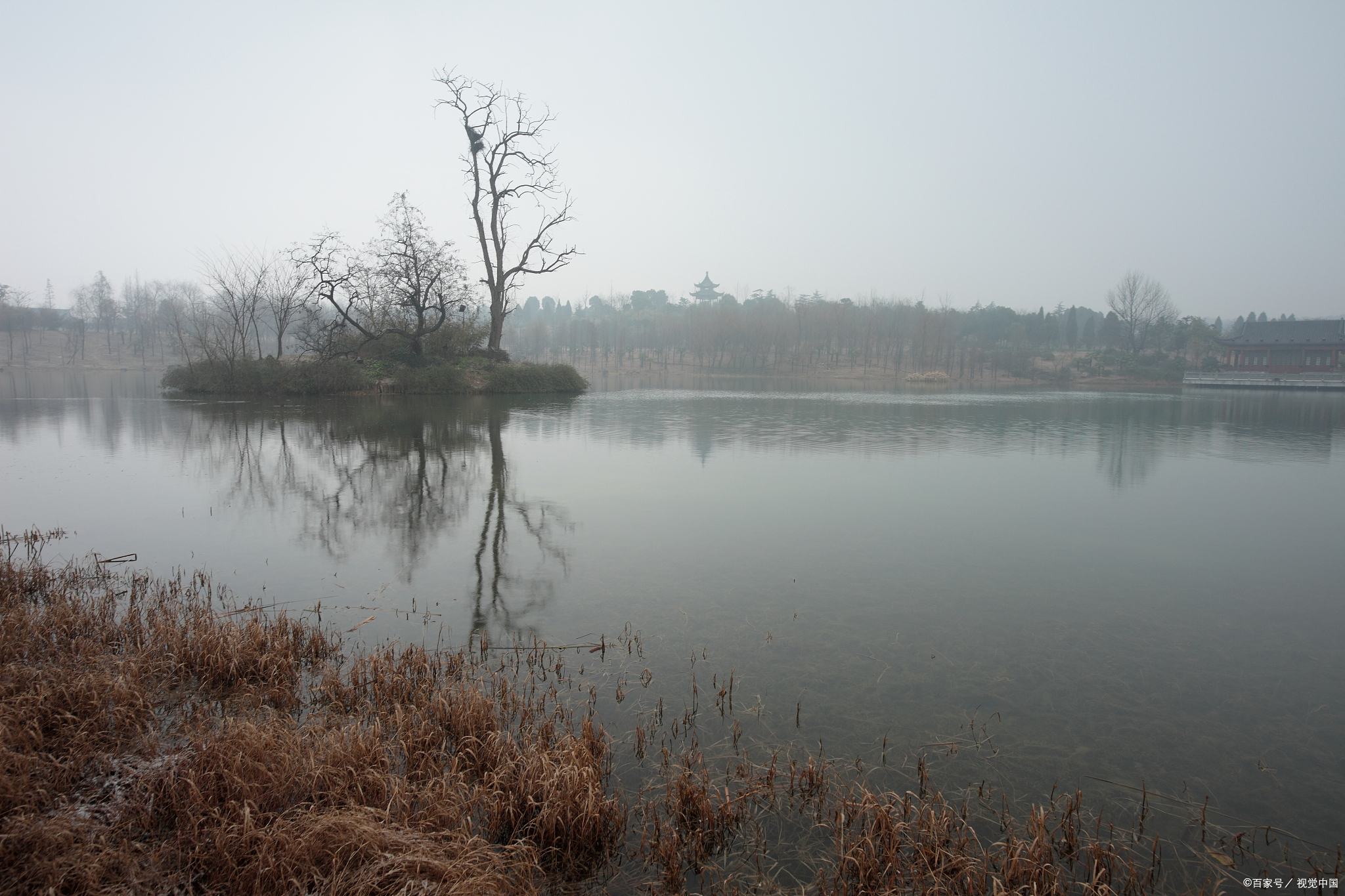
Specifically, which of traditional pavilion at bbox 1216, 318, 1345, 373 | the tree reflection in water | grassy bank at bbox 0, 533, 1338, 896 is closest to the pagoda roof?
traditional pavilion at bbox 1216, 318, 1345, 373

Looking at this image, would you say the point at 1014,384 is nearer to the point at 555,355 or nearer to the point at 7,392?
the point at 555,355

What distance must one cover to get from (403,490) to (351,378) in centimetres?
1822

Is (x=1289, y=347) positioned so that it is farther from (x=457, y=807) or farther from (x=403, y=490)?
(x=457, y=807)

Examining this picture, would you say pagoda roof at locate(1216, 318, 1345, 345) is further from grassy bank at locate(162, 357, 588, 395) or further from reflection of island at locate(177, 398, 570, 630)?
reflection of island at locate(177, 398, 570, 630)

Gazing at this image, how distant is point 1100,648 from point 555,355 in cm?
8096

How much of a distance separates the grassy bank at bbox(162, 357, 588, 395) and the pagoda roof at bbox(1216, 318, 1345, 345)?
58.2m

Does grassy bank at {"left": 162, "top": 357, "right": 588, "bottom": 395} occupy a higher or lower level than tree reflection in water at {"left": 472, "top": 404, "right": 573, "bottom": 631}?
higher

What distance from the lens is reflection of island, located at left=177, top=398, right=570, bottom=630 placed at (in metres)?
6.11

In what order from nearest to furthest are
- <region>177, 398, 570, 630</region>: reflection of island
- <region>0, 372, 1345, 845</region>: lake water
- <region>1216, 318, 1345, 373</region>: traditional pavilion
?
<region>0, 372, 1345, 845</region>: lake water, <region>177, 398, 570, 630</region>: reflection of island, <region>1216, 318, 1345, 373</region>: traditional pavilion

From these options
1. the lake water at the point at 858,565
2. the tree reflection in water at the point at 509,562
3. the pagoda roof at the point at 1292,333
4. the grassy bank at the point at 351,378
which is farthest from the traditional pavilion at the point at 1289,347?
the tree reflection in water at the point at 509,562

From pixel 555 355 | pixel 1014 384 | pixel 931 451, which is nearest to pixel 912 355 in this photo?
pixel 1014 384

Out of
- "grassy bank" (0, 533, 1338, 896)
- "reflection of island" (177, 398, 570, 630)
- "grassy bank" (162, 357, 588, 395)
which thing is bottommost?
"grassy bank" (0, 533, 1338, 896)

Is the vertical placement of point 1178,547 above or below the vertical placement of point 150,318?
below

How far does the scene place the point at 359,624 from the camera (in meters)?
4.83
